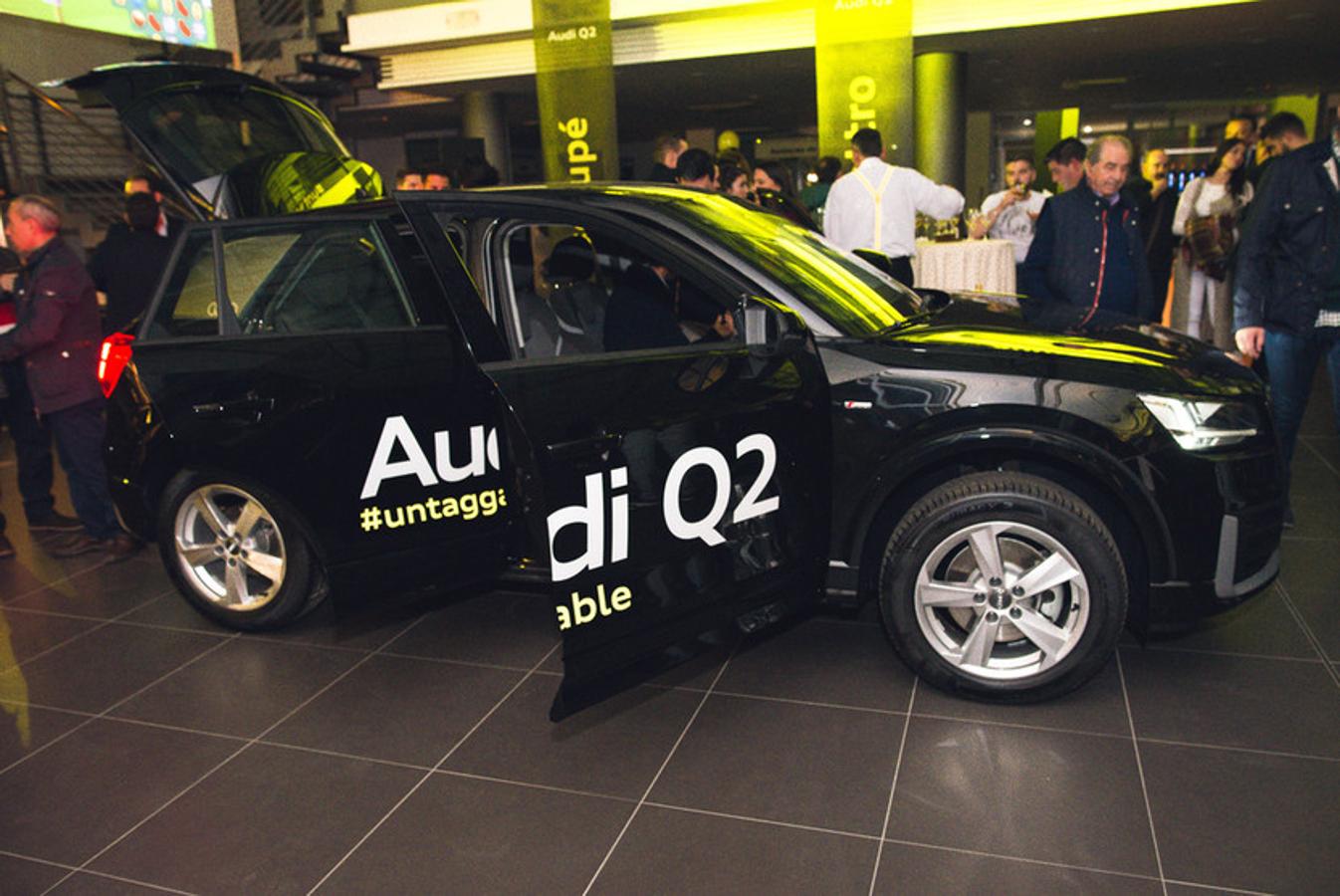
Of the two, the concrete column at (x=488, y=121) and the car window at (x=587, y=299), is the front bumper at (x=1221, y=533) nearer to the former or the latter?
the car window at (x=587, y=299)

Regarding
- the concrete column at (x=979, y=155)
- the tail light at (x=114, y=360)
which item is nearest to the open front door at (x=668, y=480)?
the tail light at (x=114, y=360)

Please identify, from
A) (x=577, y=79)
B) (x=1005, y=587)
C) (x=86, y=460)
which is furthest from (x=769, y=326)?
(x=577, y=79)

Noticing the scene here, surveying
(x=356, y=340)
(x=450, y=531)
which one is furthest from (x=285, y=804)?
(x=356, y=340)

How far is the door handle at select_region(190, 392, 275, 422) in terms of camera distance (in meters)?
3.42

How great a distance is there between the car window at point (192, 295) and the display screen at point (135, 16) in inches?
321

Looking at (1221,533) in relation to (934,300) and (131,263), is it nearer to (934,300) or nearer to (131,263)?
(934,300)

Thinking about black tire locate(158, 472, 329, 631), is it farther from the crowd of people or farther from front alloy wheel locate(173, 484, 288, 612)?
the crowd of people

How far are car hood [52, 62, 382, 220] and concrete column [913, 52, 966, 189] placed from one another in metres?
9.94

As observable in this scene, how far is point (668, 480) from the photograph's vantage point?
2.63 m

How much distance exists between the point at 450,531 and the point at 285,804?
0.99m

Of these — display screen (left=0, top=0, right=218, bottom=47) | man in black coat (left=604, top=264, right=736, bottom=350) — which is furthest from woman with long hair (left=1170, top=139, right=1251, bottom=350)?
display screen (left=0, top=0, right=218, bottom=47)

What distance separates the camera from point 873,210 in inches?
228

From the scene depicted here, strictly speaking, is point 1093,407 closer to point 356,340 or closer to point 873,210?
point 356,340

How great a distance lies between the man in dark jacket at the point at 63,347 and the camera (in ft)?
15.3
